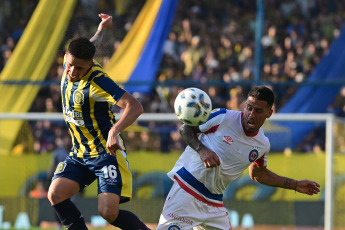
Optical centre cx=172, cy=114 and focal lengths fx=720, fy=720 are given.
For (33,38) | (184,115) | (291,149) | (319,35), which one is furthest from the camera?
(319,35)

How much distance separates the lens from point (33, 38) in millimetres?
13789

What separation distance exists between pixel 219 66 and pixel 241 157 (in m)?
10.5

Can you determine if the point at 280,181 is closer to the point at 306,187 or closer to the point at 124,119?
the point at 306,187

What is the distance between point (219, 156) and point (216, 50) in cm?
1085

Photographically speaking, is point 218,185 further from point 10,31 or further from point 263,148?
point 10,31

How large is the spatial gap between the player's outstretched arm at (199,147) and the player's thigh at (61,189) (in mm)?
1285

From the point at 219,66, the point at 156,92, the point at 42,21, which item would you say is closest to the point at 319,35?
the point at 219,66

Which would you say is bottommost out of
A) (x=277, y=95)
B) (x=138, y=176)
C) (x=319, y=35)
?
(x=138, y=176)

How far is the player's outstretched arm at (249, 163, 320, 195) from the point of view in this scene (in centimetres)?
645

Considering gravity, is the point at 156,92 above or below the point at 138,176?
above

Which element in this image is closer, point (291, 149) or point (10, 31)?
point (291, 149)

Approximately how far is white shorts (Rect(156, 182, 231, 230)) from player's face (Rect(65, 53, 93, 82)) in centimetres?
133

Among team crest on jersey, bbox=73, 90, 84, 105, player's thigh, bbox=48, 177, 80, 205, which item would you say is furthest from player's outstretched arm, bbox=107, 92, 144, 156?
player's thigh, bbox=48, 177, 80, 205

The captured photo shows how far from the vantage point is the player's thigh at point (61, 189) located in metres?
6.62
